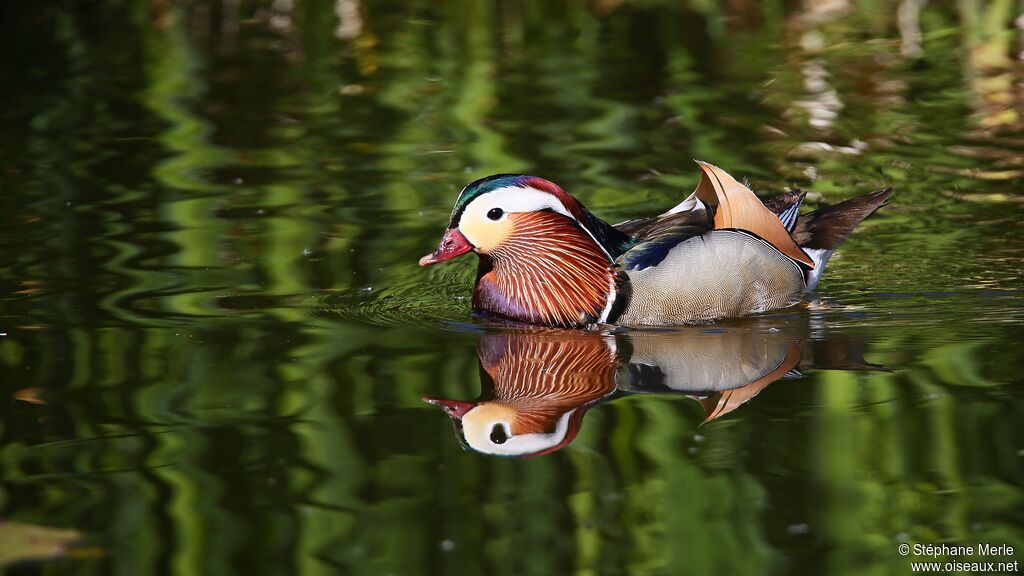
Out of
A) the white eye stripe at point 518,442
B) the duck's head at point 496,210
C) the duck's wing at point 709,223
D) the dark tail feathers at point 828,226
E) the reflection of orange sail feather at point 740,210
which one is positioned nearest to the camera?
the white eye stripe at point 518,442

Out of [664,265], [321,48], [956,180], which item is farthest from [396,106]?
[664,265]

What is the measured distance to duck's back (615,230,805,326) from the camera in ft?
23.4

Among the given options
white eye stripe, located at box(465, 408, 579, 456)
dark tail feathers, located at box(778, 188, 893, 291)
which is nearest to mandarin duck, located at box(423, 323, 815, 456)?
white eye stripe, located at box(465, 408, 579, 456)

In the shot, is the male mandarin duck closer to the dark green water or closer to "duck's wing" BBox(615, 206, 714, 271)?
"duck's wing" BBox(615, 206, 714, 271)

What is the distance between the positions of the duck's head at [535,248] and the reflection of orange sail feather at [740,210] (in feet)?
1.72

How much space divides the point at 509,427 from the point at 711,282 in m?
1.90

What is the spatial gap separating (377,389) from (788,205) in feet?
9.45

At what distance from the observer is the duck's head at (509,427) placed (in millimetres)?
5516

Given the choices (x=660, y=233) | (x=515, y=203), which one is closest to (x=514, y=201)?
(x=515, y=203)

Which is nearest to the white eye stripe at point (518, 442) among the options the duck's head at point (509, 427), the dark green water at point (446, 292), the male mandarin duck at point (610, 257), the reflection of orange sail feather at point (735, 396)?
the duck's head at point (509, 427)

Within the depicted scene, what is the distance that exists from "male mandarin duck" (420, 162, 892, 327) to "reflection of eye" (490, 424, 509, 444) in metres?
1.50

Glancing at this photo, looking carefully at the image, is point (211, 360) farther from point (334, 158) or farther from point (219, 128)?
point (219, 128)

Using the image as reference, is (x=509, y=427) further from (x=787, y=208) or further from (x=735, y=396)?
(x=787, y=208)

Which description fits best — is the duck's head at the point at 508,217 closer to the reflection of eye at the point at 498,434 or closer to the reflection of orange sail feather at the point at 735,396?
the reflection of orange sail feather at the point at 735,396
